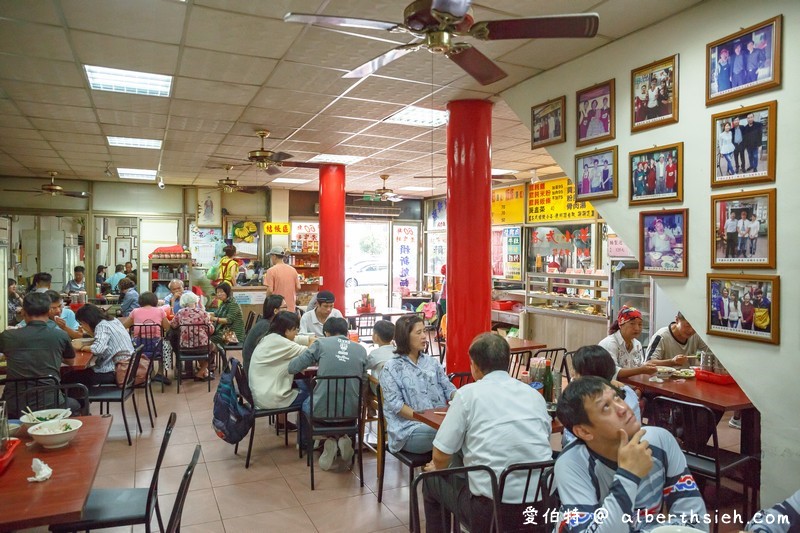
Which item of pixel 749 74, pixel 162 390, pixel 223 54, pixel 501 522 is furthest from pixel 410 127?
pixel 501 522

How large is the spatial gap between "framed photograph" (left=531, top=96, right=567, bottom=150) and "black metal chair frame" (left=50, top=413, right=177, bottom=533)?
3.46 metres

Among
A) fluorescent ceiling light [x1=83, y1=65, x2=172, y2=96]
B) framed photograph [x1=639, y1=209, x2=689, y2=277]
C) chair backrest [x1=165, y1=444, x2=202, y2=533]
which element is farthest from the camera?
fluorescent ceiling light [x1=83, y1=65, x2=172, y2=96]

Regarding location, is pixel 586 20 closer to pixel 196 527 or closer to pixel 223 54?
pixel 223 54

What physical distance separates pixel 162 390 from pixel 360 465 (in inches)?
144

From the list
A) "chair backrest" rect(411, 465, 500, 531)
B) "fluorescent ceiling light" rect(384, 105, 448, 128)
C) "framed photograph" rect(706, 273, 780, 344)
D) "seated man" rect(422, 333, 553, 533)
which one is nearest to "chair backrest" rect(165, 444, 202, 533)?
→ "chair backrest" rect(411, 465, 500, 531)

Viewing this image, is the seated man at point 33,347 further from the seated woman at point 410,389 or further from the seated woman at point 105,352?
the seated woman at point 410,389

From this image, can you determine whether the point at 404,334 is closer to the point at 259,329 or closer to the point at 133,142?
the point at 259,329

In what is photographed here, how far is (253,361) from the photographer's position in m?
4.28

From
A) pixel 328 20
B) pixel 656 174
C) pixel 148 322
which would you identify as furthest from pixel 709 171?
pixel 148 322

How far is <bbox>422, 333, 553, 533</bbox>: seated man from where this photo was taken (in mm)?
2365

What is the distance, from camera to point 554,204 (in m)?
9.38

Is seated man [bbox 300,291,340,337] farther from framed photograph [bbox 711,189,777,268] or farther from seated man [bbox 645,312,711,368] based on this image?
framed photograph [bbox 711,189,777,268]

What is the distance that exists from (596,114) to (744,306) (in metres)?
1.73

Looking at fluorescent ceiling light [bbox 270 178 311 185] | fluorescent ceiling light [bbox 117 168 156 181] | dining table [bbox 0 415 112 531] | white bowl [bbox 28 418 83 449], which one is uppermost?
fluorescent ceiling light [bbox 270 178 311 185]
